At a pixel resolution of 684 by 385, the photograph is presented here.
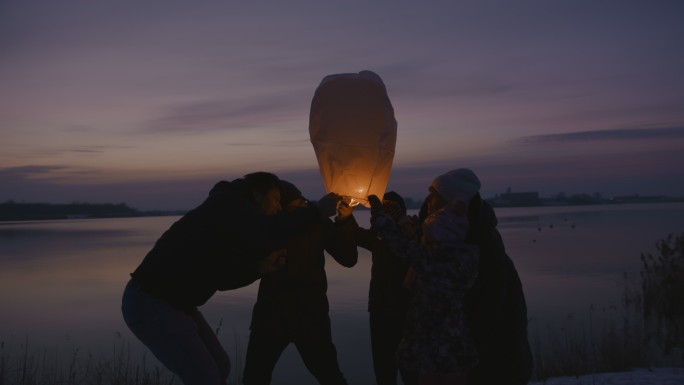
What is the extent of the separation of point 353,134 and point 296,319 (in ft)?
4.98

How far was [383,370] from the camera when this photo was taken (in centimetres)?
474

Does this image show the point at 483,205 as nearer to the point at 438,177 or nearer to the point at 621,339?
the point at 438,177

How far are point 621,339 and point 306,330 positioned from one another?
6913 mm

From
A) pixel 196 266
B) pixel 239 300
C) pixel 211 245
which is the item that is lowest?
pixel 239 300

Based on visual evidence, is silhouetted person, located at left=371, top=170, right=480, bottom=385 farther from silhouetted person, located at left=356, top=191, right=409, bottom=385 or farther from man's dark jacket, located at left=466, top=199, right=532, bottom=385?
silhouetted person, located at left=356, top=191, right=409, bottom=385

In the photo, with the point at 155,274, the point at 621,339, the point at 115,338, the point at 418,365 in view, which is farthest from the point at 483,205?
the point at 115,338

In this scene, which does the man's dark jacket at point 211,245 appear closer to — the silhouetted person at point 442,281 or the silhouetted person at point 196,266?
the silhouetted person at point 196,266

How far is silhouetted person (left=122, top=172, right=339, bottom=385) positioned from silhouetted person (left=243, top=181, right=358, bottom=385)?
0.91 meters

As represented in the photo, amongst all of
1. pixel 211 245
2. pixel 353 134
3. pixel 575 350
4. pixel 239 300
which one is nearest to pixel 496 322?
pixel 353 134

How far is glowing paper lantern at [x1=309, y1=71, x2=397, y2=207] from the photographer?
3658mm

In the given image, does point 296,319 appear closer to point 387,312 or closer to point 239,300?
point 387,312

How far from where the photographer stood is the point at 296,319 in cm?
433

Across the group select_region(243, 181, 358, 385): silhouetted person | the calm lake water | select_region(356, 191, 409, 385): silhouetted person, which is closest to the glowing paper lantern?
select_region(243, 181, 358, 385): silhouetted person

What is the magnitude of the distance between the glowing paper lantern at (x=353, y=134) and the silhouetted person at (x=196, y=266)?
0.37 m
